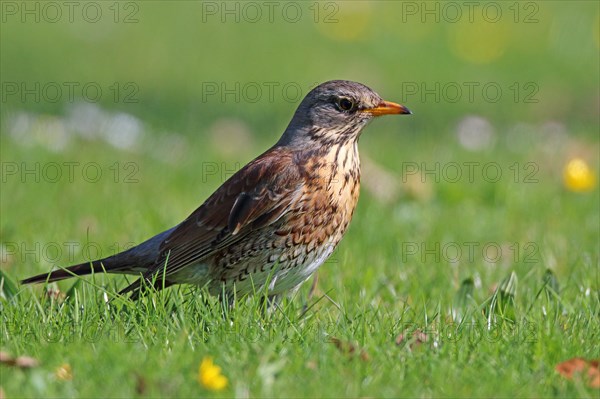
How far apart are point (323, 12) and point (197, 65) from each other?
2817 mm

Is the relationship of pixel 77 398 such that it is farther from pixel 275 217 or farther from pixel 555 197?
pixel 555 197

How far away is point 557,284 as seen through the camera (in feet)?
17.7

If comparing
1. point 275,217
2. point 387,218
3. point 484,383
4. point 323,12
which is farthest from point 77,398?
point 323,12

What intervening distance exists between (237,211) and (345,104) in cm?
80

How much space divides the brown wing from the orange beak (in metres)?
0.50

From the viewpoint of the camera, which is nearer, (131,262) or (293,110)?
(131,262)

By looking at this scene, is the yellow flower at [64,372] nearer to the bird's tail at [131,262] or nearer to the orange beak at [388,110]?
the bird's tail at [131,262]

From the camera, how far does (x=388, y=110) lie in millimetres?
5332

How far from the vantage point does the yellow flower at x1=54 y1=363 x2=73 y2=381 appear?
3.67 meters

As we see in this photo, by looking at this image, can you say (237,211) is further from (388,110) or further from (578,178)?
(578,178)

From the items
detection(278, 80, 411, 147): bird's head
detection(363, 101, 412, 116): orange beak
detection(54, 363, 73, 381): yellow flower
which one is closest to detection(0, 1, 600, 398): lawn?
detection(54, 363, 73, 381): yellow flower

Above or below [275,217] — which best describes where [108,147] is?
below

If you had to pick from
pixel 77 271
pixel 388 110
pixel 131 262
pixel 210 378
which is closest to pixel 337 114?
pixel 388 110

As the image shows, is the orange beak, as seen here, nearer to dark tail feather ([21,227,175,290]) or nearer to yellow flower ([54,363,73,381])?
dark tail feather ([21,227,175,290])
